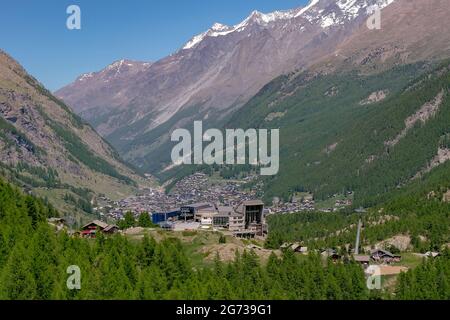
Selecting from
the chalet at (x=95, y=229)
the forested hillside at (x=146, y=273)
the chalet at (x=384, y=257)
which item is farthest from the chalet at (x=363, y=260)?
the chalet at (x=95, y=229)

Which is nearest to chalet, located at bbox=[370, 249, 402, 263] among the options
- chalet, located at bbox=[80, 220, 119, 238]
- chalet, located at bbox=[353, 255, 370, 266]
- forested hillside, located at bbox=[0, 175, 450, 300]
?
chalet, located at bbox=[353, 255, 370, 266]

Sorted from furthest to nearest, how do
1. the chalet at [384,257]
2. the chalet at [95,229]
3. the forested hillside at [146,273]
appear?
the chalet at [95,229], the chalet at [384,257], the forested hillside at [146,273]

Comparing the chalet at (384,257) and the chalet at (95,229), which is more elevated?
the chalet at (95,229)

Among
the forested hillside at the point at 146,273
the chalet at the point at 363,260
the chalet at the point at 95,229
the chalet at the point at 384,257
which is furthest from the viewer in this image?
the chalet at the point at 95,229

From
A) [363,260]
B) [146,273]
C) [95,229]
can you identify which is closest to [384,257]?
[363,260]

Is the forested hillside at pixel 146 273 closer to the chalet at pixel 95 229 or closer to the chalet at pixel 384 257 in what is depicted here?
the chalet at pixel 384 257

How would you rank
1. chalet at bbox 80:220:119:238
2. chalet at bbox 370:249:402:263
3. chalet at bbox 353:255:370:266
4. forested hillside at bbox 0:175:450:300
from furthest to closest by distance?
1. chalet at bbox 80:220:119:238
2. chalet at bbox 370:249:402:263
3. chalet at bbox 353:255:370:266
4. forested hillside at bbox 0:175:450:300

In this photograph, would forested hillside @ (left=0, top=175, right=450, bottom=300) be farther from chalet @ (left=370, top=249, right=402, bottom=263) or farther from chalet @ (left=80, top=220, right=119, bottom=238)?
chalet @ (left=80, top=220, right=119, bottom=238)

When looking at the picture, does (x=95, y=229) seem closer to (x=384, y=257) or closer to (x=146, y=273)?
(x=146, y=273)

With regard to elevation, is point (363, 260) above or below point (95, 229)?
below

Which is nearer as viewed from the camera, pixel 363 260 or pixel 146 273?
pixel 146 273
